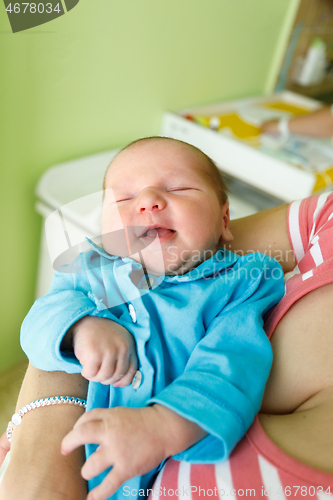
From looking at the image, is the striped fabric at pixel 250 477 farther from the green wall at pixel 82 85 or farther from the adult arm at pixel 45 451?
the green wall at pixel 82 85

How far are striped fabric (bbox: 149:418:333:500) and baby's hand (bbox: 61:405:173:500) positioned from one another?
0.05m

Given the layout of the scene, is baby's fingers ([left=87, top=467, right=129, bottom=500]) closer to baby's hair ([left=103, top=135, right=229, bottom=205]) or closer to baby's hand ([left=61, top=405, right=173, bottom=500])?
baby's hand ([left=61, top=405, right=173, bottom=500])

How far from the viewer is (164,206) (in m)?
0.67

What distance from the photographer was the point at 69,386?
0.69 m

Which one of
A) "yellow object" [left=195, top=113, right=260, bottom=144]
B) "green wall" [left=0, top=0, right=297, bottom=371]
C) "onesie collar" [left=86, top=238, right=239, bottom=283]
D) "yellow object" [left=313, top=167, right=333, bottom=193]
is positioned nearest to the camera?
A: "onesie collar" [left=86, top=238, right=239, bottom=283]

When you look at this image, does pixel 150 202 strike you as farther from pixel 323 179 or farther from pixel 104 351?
pixel 323 179

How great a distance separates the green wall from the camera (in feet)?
3.76

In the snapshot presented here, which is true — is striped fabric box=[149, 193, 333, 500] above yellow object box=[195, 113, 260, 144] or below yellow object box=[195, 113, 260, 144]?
below

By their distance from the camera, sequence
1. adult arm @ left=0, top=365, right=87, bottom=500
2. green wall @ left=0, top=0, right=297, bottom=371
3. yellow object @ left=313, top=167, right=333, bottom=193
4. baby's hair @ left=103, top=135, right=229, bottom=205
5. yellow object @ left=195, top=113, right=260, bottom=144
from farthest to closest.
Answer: yellow object @ left=195, top=113, right=260, bottom=144, yellow object @ left=313, top=167, right=333, bottom=193, green wall @ left=0, top=0, right=297, bottom=371, baby's hair @ left=103, top=135, right=229, bottom=205, adult arm @ left=0, top=365, right=87, bottom=500

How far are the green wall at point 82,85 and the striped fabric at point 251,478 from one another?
56 cm

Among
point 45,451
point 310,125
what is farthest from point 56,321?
point 310,125

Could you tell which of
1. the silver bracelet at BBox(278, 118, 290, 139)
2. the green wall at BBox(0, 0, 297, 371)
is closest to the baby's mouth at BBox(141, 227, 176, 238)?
the green wall at BBox(0, 0, 297, 371)

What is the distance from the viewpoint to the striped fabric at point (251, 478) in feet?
1.56

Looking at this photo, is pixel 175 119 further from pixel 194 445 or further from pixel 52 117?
pixel 194 445
